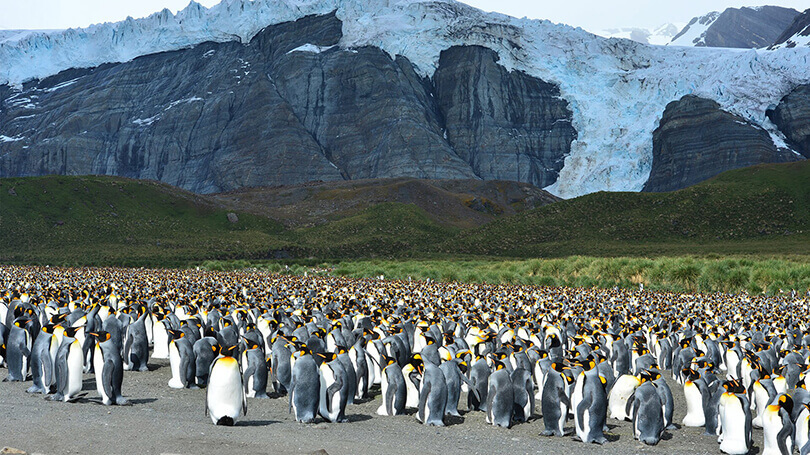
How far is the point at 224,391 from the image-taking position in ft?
26.7

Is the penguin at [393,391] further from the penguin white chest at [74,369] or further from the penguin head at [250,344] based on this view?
the penguin white chest at [74,369]

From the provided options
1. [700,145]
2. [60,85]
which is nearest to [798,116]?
[700,145]

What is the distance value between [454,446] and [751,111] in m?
124

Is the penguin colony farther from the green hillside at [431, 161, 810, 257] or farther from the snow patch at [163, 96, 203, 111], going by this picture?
the snow patch at [163, 96, 203, 111]

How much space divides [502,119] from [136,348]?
122 meters

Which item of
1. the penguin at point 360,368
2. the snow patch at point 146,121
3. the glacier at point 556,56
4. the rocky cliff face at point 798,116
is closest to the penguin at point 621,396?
the penguin at point 360,368

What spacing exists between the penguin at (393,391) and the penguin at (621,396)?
2868mm

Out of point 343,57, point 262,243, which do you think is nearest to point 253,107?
point 343,57

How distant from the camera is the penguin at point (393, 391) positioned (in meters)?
9.12

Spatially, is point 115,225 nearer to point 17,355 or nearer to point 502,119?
point 17,355

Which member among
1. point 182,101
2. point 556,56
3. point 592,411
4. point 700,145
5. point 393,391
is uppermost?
point 556,56

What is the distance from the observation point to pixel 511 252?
194 ft

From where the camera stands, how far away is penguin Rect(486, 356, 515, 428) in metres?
8.67

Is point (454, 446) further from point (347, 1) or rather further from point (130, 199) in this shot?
point (347, 1)
